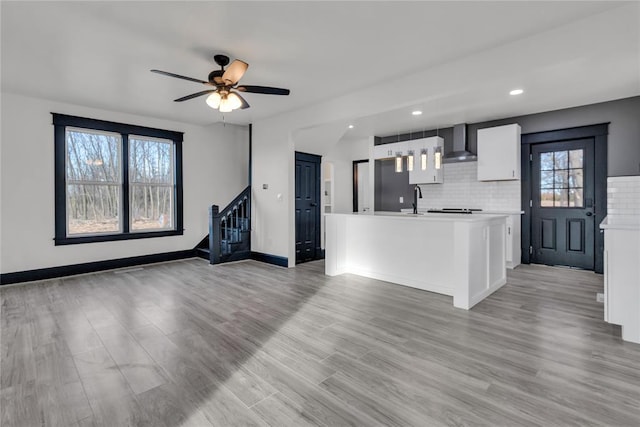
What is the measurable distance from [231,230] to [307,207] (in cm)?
158

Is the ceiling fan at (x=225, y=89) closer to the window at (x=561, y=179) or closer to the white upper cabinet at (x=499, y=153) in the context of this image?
the white upper cabinet at (x=499, y=153)

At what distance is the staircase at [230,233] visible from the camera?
19.8 feet

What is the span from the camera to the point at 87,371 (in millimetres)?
2318

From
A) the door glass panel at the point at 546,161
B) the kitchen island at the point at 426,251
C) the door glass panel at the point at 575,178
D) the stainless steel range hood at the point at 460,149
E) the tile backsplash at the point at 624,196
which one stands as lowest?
the kitchen island at the point at 426,251

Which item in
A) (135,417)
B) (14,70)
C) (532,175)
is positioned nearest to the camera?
(135,417)

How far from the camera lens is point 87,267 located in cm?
541

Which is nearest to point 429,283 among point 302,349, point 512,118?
point 302,349

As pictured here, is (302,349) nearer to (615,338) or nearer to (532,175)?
(615,338)

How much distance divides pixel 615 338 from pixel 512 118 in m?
4.40

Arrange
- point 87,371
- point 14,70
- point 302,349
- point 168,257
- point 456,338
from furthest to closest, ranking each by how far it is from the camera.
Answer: point 168,257
point 14,70
point 456,338
point 302,349
point 87,371

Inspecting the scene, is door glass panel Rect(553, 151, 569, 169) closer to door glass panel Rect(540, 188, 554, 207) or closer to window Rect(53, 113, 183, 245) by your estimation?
door glass panel Rect(540, 188, 554, 207)

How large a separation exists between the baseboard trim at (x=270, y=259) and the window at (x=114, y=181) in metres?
1.70

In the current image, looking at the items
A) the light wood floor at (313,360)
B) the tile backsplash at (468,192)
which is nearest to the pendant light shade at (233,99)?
the light wood floor at (313,360)

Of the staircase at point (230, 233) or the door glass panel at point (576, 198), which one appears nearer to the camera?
the door glass panel at point (576, 198)
